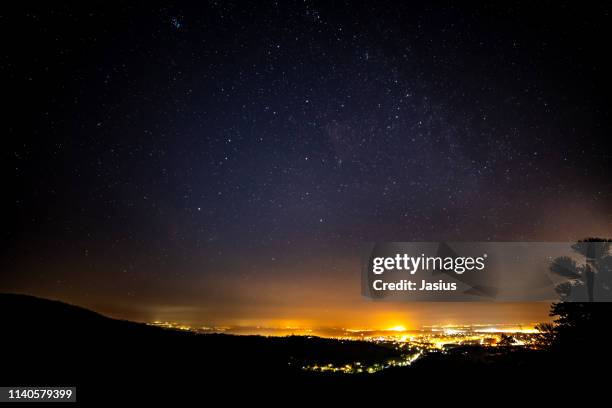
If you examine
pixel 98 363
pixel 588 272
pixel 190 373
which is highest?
pixel 588 272

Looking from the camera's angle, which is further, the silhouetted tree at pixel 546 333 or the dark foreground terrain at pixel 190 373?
the silhouetted tree at pixel 546 333

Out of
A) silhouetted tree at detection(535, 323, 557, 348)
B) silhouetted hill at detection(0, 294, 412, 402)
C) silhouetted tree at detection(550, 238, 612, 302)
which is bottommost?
silhouetted hill at detection(0, 294, 412, 402)

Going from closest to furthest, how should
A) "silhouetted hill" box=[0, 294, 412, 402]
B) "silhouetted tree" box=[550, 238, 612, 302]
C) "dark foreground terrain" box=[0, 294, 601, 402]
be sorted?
"dark foreground terrain" box=[0, 294, 601, 402] → "silhouetted hill" box=[0, 294, 412, 402] → "silhouetted tree" box=[550, 238, 612, 302]

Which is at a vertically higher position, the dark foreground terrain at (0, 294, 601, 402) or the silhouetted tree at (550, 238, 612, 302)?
the silhouetted tree at (550, 238, 612, 302)

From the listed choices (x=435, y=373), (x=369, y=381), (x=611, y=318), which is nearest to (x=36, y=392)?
(x=369, y=381)

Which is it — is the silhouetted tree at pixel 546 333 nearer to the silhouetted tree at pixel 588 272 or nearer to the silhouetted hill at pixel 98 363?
the silhouetted tree at pixel 588 272

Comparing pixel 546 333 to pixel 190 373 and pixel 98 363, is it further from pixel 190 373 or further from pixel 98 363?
pixel 98 363

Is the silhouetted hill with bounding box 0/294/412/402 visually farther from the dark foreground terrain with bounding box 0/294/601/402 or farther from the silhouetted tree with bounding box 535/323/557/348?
the silhouetted tree with bounding box 535/323/557/348

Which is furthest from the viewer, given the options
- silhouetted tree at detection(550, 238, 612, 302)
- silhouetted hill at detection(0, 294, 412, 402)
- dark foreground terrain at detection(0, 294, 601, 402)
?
silhouetted tree at detection(550, 238, 612, 302)

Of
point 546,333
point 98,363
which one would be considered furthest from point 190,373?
point 546,333

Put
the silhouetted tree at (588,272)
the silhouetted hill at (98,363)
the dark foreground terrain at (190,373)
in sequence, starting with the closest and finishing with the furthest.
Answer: the dark foreground terrain at (190,373)
the silhouetted hill at (98,363)
the silhouetted tree at (588,272)

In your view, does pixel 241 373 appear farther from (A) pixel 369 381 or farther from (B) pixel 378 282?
(B) pixel 378 282

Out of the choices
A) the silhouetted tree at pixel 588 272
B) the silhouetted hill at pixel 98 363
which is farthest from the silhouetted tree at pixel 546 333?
the silhouetted hill at pixel 98 363

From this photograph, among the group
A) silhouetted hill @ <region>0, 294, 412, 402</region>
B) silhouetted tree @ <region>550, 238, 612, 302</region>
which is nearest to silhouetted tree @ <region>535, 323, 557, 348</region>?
silhouetted tree @ <region>550, 238, 612, 302</region>
